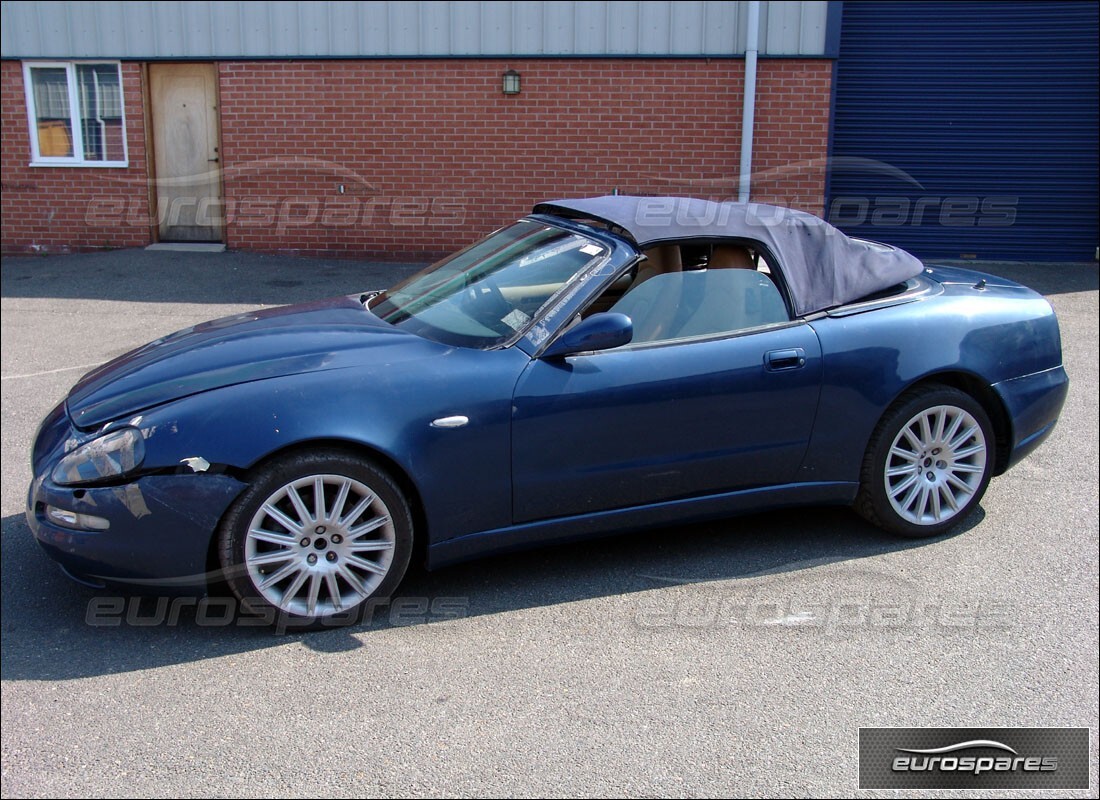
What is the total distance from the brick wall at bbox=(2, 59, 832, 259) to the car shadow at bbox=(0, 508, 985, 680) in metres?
8.57

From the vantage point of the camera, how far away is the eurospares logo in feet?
10.5

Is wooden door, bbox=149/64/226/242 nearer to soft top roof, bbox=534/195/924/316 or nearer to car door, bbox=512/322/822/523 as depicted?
soft top roof, bbox=534/195/924/316

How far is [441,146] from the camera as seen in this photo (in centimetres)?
1338

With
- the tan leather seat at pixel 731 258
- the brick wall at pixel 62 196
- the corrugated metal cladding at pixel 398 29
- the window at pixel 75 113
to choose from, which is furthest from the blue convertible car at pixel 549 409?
the window at pixel 75 113

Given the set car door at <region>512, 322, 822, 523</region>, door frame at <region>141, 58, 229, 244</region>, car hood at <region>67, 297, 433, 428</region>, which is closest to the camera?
car hood at <region>67, 297, 433, 428</region>

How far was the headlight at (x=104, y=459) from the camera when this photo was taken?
3834 millimetres

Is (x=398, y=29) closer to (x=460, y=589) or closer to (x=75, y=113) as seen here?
(x=75, y=113)

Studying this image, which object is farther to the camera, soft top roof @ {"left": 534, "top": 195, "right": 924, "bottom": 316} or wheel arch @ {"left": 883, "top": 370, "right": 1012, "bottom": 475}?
wheel arch @ {"left": 883, "top": 370, "right": 1012, "bottom": 475}

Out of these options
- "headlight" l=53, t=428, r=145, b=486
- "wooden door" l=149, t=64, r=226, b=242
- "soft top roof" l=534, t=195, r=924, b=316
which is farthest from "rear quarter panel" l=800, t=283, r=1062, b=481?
"wooden door" l=149, t=64, r=226, b=242

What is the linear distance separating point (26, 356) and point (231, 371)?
5.40 metres

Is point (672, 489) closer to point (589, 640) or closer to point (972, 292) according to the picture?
point (589, 640)

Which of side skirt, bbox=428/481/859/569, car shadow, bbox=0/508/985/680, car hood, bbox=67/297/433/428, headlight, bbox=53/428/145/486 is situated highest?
car hood, bbox=67/297/433/428

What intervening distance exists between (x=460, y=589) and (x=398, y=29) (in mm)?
10275

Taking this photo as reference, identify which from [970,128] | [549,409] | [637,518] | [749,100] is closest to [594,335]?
[549,409]
